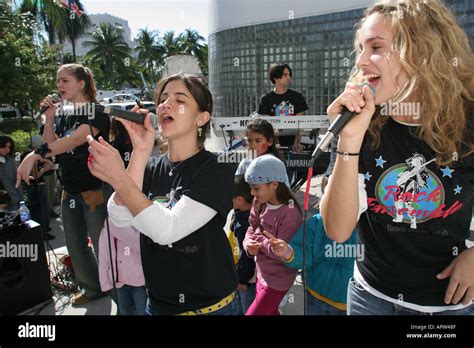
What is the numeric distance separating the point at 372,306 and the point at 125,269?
4.49ft

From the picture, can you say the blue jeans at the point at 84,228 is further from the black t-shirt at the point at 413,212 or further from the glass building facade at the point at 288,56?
the glass building facade at the point at 288,56

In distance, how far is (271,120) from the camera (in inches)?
165

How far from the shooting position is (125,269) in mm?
2123

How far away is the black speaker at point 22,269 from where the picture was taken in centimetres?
278

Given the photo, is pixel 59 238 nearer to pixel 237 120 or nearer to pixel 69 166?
pixel 69 166

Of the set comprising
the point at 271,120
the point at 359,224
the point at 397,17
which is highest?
the point at 397,17

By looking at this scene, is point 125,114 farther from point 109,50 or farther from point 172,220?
point 109,50

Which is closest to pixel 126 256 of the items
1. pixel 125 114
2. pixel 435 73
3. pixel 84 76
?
pixel 125 114

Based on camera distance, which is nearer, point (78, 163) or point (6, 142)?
point (78, 163)

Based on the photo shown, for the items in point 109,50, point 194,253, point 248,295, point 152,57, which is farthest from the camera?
point 152,57

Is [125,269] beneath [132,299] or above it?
above

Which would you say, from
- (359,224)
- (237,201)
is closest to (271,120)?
(237,201)
